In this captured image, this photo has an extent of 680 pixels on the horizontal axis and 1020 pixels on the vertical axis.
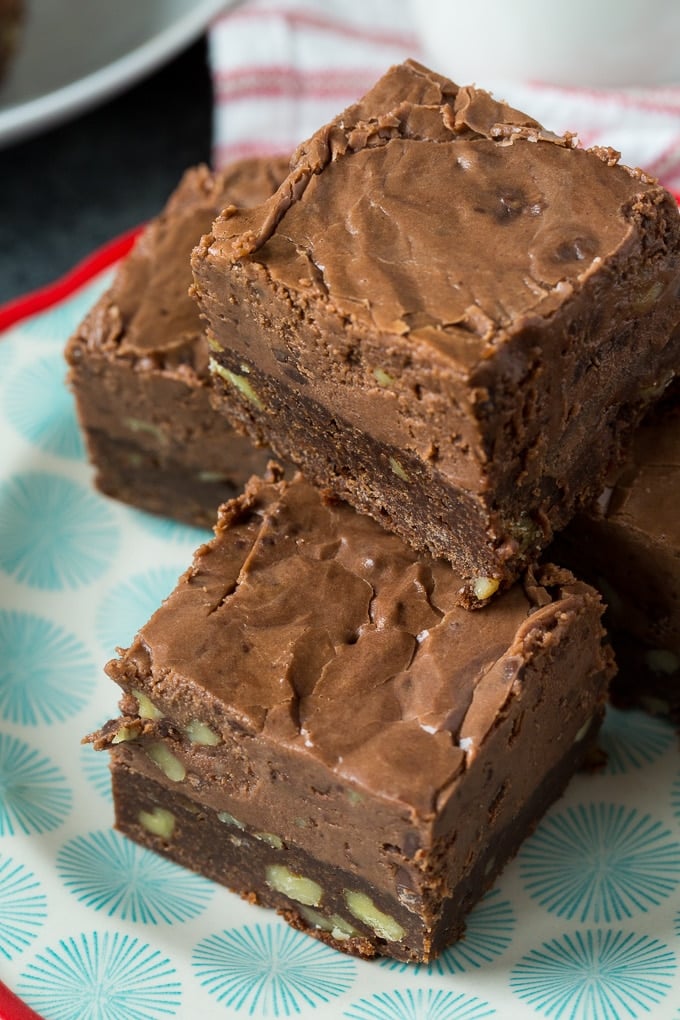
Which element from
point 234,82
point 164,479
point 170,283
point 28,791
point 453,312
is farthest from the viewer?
point 234,82

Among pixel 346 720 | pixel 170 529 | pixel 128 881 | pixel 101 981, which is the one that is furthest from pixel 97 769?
pixel 346 720

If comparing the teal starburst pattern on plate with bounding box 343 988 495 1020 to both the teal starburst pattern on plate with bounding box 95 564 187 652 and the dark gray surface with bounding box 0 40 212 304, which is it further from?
the dark gray surface with bounding box 0 40 212 304

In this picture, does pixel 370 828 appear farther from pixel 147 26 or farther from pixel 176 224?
pixel 147 26

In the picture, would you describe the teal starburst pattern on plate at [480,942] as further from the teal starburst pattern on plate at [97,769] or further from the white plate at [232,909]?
the teal starburst pattern on plate at [97,769]

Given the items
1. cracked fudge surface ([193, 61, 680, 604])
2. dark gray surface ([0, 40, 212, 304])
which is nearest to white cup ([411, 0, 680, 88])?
dark gray surface ([0, 40, 212, 304])

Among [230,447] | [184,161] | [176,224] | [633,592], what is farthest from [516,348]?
[184,161]

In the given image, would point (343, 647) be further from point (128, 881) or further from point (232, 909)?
point (128, 881)
